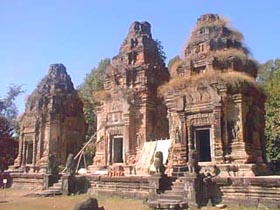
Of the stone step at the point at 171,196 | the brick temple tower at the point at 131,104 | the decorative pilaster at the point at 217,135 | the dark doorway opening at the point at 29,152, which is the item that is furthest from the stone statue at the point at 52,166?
the decorative pilaster at the point at 217,135

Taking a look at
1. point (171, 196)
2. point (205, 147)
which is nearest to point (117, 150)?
point (205, 147)

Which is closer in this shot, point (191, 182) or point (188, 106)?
point (191, 182)

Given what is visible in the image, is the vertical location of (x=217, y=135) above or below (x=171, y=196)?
above

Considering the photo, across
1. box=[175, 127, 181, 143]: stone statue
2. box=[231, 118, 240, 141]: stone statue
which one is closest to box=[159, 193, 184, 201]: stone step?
box=[175, 127, 181, 143]: stone statue

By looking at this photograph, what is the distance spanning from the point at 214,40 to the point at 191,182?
7.11m

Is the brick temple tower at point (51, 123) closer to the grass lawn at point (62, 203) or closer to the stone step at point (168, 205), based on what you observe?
the grass lawn at point (62, 203)

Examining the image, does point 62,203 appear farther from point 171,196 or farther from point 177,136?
point 177,136

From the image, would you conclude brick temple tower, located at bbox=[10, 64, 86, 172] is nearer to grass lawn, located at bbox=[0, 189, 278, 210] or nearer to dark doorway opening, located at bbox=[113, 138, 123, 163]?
dark doorway opening, located at bbox=[113, 138, 123, 163]

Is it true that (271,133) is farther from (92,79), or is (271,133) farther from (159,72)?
(92,79)

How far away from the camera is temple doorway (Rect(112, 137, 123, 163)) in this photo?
1941cm

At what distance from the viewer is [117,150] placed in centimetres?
1966

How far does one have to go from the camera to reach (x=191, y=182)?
12.1 m

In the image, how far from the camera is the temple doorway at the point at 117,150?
19.4 meters

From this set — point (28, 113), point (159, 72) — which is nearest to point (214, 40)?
point (159, 72)
